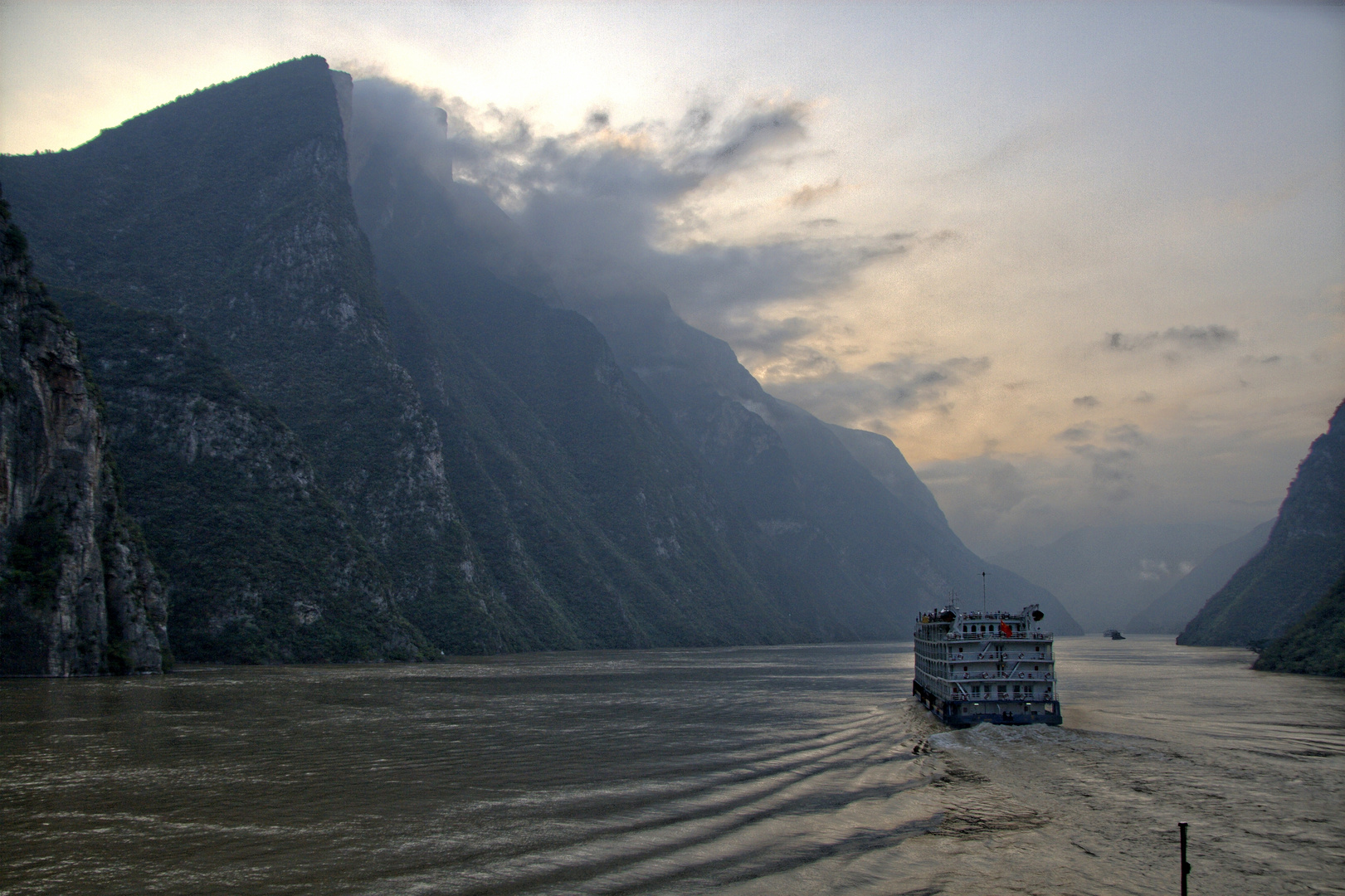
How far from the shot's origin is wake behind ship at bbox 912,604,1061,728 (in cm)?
6856

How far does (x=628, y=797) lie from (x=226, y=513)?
11192 cm

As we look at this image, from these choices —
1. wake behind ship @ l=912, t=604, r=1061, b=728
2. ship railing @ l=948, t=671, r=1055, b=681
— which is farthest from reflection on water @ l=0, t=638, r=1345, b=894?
ship railing @ l=948, t=671, r=1055, b=681

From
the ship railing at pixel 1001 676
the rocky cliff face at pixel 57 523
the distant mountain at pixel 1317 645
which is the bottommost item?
the distant mountain at pixel 1317 645

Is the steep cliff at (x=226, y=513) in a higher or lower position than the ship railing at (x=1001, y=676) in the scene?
higher

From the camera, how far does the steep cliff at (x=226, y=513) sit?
114938 mm

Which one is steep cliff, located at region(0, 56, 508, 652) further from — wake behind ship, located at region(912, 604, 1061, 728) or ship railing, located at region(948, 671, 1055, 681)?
ship railing, located at region(948, 671, 1055, 681)

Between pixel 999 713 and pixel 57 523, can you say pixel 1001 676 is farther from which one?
pixel 57 523

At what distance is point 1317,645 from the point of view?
12825 cm

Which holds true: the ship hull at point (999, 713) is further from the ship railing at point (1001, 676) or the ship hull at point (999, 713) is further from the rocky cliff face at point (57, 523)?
the rocky cliff face at point (57, 523)

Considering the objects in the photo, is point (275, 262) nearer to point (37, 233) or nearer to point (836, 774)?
point (37, 233)

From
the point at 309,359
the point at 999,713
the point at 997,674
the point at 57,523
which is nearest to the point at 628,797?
the point at 999,713

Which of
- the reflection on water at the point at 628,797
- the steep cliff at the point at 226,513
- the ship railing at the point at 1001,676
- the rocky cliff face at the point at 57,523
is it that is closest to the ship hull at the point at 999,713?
the ship railing at the point at 1001,676

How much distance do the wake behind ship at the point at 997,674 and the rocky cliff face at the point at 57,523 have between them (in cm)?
8751

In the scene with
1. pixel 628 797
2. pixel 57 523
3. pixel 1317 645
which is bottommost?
pixel 1317 645
